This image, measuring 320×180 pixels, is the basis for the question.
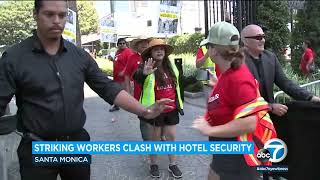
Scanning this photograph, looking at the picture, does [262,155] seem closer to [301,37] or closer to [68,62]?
[68,62]

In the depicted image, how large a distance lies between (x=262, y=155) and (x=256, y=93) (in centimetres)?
56

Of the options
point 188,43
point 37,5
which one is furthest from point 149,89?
point 188,43

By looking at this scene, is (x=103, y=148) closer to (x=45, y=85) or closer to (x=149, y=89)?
(x=45, y=85)

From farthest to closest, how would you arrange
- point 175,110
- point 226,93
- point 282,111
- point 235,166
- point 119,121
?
point 119,121 < point 175,110 < point 282,111 < point 235,166 < point 226,93

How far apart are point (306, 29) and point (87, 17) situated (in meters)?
56.9

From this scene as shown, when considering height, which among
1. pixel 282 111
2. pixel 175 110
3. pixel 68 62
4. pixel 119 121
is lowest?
pixel 119 121

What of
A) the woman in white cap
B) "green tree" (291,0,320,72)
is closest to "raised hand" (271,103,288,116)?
the woman in white cap

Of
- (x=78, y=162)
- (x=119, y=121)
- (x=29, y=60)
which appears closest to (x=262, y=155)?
(x=78, y=162)

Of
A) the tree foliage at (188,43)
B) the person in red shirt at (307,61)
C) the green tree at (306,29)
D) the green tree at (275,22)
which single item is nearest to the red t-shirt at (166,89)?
the green tree at (275,22)

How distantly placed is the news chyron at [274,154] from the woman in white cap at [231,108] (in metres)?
0.14

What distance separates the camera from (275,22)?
482 inches

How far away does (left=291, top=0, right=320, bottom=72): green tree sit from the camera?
46.9 ft

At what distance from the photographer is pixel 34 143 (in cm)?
281

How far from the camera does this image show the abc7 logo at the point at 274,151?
317 cm
